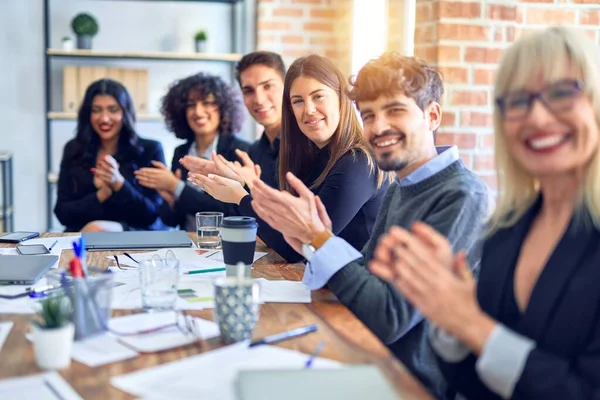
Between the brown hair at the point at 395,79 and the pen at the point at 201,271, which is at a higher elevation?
the brown hair at the point at 395,79

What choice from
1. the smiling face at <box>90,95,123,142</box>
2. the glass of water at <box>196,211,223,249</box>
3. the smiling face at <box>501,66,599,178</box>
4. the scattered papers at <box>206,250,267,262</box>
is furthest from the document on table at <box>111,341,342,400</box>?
the smiling face at <box>90,95,123,142</box>

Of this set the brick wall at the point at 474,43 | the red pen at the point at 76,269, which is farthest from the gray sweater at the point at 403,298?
the brick wall at the point at 474,43

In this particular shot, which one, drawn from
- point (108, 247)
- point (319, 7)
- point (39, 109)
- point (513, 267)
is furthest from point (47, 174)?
point (513, 267)

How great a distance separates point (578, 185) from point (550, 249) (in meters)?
0.12

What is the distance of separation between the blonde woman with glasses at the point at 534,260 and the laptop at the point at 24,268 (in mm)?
904

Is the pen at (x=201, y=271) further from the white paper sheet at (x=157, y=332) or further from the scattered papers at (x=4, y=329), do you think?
the scattered papers at (x=4, y=329)

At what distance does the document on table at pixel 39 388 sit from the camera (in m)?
0.98

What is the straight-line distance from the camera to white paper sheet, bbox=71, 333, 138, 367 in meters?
1.12

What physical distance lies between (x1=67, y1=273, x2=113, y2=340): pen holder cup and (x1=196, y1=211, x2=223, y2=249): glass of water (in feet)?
2.89

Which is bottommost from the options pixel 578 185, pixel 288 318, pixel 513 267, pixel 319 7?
pixel 288 318

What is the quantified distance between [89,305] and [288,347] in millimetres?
355

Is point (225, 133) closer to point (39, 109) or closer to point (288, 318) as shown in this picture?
point (39, 109)

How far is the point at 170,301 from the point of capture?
4.64ft

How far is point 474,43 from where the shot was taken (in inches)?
97.6
